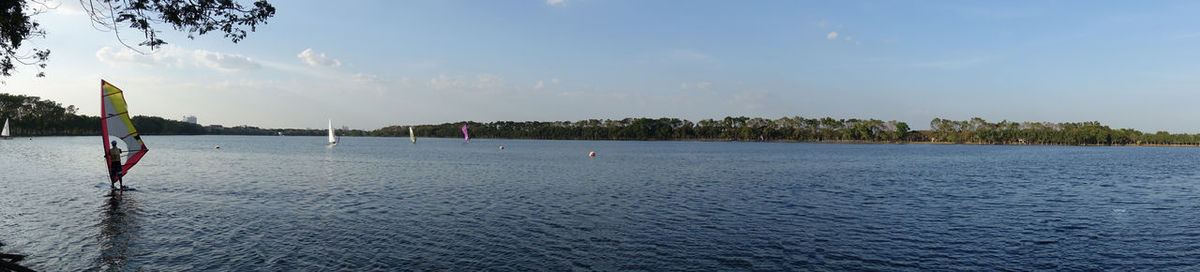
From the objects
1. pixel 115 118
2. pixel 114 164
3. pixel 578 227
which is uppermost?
pixel 115 118

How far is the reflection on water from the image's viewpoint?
42.2ft

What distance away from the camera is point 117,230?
16.3 m

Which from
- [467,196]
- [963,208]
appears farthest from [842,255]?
[467,196]

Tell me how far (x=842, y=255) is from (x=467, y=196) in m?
17.0

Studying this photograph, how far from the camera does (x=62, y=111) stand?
18688cm

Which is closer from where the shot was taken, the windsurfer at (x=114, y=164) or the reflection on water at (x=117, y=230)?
the reflection on water at (x=117, y=230)

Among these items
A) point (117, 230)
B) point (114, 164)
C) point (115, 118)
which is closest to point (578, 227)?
point (117, 230)

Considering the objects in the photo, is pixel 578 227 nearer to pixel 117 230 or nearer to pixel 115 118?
pixel 117 230

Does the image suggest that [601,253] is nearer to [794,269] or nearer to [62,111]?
[794,269]

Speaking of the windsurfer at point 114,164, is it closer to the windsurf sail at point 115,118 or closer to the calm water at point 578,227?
the windsurf sail at point 115,118

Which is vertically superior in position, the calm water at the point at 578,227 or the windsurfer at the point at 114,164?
the windsurfer at the point at 114,164

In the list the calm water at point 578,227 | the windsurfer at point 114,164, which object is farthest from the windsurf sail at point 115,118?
the calm water at point 578,227

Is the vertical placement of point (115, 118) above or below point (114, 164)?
above

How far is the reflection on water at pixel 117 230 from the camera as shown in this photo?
12.9 metres
